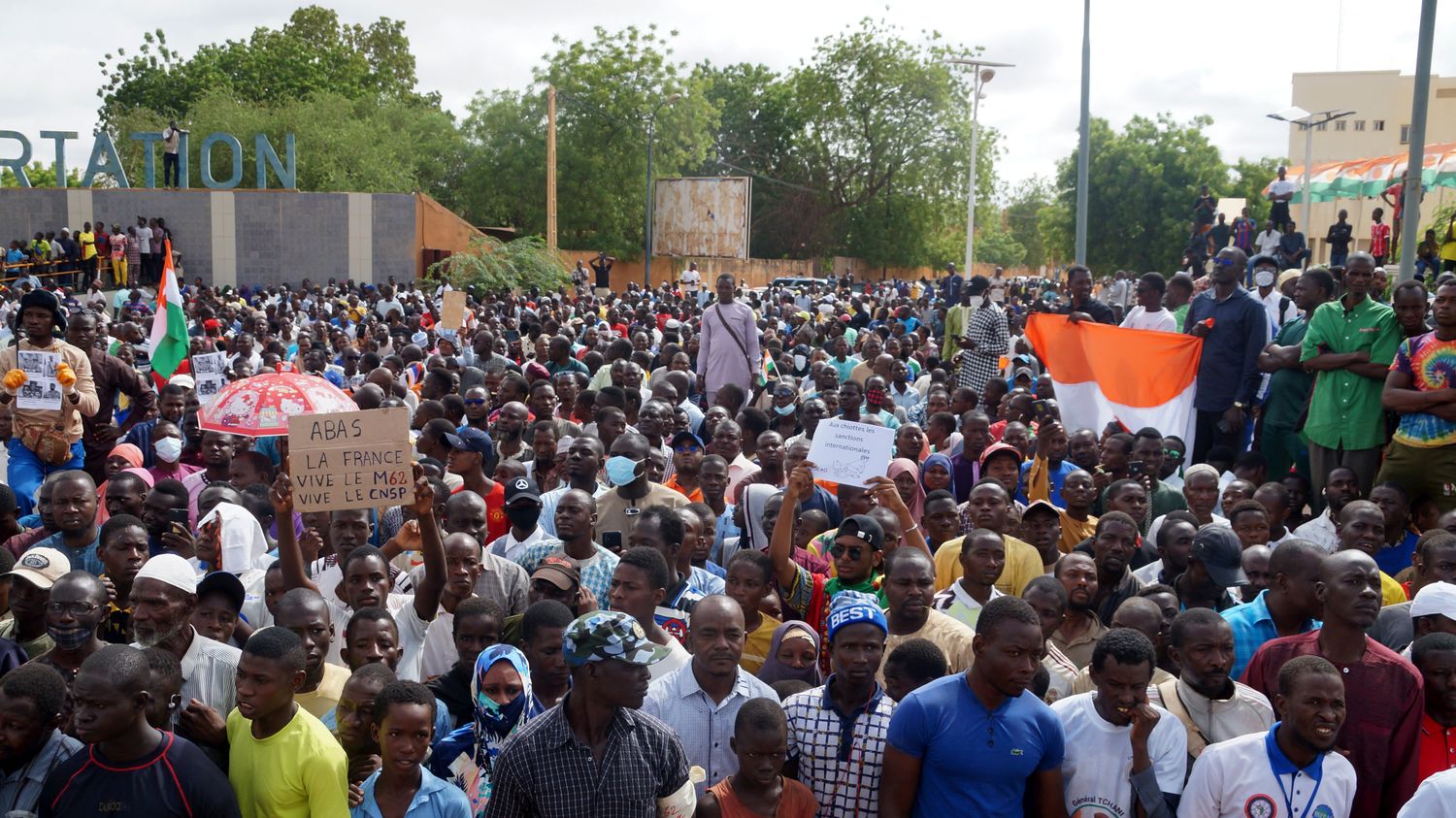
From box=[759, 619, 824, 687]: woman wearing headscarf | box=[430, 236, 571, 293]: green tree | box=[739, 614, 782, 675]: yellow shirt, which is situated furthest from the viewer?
box=[430, 236, 571, 293]: green tree

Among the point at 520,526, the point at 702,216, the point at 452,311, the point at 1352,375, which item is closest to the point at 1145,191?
the point at 702,216

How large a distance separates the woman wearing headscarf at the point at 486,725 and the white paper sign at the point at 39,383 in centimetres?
557

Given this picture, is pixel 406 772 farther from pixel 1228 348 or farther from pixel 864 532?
pixel 1228 348

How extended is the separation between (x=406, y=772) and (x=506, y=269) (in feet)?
97.1

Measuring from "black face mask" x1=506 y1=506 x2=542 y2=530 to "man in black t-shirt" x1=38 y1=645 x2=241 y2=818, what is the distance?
2.98 metres

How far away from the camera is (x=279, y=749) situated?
4152 mm

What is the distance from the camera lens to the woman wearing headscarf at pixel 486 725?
4.52 metres

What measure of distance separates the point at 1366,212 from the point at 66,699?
48.2m

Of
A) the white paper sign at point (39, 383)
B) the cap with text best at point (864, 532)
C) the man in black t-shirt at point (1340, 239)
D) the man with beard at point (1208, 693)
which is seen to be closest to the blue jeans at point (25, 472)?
the white paper sign at point (39, 383)

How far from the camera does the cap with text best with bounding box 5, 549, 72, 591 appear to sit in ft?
17.5

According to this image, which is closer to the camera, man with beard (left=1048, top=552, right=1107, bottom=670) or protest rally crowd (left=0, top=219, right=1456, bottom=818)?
protest rally crowd (left=0, top=219, right=1456, bottom=818)

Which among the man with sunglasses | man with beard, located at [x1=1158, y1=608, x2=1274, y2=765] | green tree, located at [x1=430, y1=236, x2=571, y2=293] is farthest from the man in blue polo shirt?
green tree, located at [x1=430, y1=236, x2=571, y2=293]

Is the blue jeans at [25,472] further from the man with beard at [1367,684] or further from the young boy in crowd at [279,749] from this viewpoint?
the man with beard at [1367,684]

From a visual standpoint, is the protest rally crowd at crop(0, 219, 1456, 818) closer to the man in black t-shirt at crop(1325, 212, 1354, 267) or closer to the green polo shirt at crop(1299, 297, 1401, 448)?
the green polo shirt at crop(1299, 297, 1401, 448)
